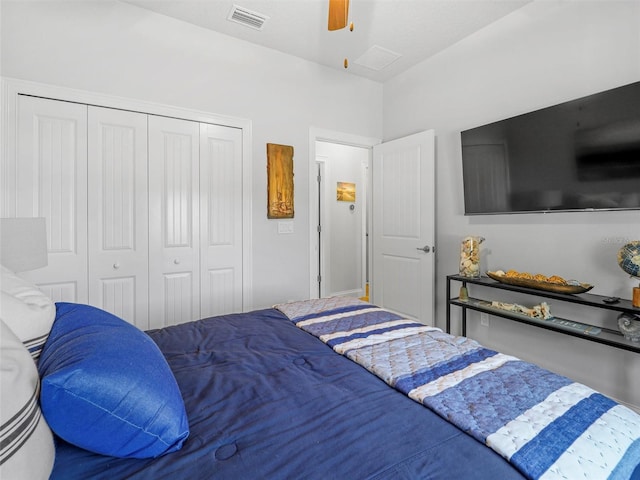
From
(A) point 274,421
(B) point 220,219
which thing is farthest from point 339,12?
(B) point 220,219

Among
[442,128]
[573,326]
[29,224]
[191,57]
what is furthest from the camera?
[442,128]

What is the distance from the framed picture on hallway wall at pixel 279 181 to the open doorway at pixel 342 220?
1760 millimetres

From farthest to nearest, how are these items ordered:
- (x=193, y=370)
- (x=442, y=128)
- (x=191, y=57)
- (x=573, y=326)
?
(x=442, y=128) → (x=191, y=57) → (x=573, y=326) → (x=193, y=370)

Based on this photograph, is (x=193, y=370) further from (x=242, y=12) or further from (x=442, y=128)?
(x=442, y=128)

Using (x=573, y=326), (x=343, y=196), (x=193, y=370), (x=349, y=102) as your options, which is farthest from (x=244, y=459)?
(x=343, y=196)

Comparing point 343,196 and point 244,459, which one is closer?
point 244,459

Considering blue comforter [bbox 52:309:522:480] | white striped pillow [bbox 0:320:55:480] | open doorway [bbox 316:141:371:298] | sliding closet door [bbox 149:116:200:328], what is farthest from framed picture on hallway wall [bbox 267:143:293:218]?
white striped pillow [bbox 0:320:55:480]

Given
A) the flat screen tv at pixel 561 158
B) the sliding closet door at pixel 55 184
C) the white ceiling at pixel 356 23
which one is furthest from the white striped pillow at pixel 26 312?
the flat screen tv at pixel 561 158

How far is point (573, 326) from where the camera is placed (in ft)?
6.81

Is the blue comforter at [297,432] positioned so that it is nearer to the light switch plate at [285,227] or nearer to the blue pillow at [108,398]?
the blue pillow at [108,398]

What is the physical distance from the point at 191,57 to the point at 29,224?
6.29 ft

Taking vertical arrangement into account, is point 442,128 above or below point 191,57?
below

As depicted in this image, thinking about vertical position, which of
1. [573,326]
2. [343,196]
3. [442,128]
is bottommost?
[573,326]

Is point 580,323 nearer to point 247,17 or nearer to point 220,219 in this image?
point 220,219
